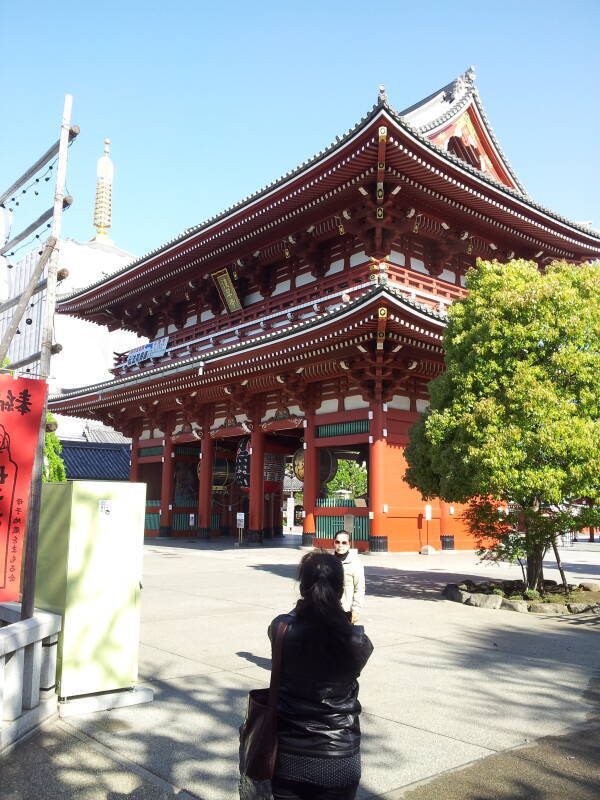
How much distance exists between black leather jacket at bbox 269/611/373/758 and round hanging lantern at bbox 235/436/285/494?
63.1ft

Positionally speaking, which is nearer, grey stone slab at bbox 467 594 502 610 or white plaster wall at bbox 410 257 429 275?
grey stone slab at bbox 467 594 502 610

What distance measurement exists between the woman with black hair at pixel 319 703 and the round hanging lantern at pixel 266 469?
19.2 meters

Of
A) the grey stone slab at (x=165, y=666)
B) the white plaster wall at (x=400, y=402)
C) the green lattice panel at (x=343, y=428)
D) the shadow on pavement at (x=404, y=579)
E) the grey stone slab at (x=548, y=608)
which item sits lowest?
the grey stone slab at (x=165, y=666)

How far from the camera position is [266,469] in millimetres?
22031

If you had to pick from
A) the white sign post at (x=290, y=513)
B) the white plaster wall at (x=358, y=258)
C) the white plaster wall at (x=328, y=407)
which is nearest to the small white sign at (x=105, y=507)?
the white plaster wall at (x=328, y=407)

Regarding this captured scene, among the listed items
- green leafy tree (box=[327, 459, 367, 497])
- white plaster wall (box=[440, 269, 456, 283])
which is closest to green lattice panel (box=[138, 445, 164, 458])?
white plaster wall (box=[440, 269, 456, 283])

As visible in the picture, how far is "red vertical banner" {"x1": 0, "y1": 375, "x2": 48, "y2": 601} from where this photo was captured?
4.61 meters

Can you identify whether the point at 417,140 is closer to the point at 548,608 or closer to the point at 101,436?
the point at 548,608

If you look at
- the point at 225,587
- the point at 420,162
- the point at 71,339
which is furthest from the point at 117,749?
the point at 71,339

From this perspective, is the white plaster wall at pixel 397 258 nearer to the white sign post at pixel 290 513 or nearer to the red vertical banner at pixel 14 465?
the red vertical banner at pixel 14 465

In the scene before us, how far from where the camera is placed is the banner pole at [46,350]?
452 centimetres

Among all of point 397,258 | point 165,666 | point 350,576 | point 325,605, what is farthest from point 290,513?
point 325,605

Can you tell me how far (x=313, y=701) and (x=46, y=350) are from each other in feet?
12.9

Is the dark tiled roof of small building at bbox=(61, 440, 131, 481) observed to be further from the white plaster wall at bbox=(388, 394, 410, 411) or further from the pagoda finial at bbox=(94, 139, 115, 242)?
the pagoda finial at bbox=(94, 139, 115, 242)
